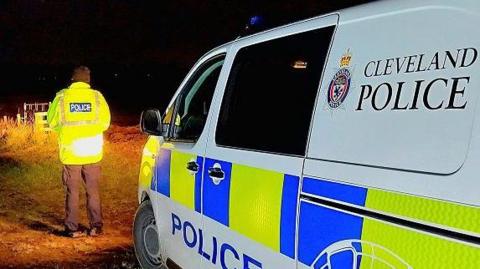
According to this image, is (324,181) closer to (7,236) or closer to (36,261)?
(36,261)

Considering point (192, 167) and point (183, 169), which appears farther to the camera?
point (183, 169)

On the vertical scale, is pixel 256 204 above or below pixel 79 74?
below

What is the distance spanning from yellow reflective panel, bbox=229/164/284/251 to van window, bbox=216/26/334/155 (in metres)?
0.13

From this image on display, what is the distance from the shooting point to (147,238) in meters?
4.41

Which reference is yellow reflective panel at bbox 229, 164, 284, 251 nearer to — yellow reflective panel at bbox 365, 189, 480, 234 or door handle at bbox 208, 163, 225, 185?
door handle at bbox 208, 163, 225, 185

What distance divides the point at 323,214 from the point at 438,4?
808mm

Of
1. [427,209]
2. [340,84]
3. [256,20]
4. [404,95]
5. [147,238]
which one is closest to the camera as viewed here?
[427,209]

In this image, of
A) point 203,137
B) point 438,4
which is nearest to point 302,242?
point 438,4

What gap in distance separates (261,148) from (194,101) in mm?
1687

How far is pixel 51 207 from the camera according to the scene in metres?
7.12

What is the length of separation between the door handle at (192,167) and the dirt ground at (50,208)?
1698 millimetres

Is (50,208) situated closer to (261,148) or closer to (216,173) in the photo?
(216,173)

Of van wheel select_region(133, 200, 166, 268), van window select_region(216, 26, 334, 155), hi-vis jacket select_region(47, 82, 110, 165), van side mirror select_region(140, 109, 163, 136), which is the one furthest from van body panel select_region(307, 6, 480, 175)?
hi-vis jacket select_region(47, 82, 110, 165)

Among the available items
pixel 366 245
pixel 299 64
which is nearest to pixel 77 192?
pixel 299 64
